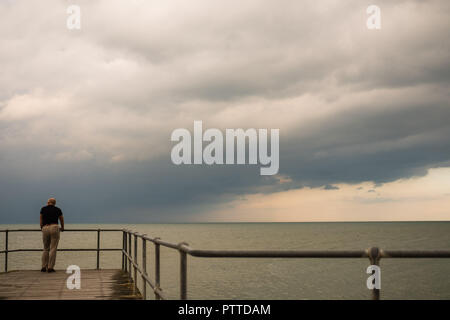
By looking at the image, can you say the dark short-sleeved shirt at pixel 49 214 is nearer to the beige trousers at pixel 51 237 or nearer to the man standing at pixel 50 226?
the man standing at pixel 50 226

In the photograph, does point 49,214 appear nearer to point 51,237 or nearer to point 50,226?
point 50,226

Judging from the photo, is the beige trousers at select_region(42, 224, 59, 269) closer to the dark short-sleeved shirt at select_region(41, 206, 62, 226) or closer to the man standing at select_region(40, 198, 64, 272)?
the man standing at select_region(40, 198, 64, 272)

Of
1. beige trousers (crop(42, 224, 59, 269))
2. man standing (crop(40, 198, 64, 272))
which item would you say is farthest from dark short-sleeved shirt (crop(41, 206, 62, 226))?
beige trousers (crop(42, 224, 59, 269))

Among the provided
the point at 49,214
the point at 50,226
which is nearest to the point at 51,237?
the point at 50,226

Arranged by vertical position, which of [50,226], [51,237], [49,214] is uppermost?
[49,214]

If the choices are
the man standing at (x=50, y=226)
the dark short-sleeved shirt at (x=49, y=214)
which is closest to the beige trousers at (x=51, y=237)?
the man standing at (x=50, y=226)

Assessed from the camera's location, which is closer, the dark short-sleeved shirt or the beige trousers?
the beige trousers

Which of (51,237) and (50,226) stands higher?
(50,226)

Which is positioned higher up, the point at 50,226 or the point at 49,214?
the point at 49,214
